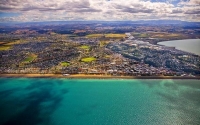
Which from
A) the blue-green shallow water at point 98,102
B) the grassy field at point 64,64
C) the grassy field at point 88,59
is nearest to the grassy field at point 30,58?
the grassy field at point 64,64

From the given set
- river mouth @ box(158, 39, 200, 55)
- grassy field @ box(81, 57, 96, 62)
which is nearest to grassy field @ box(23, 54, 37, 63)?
grassy field @ box(81, 57, 96, 62)

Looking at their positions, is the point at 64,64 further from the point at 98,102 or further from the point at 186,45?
the point at 186,45

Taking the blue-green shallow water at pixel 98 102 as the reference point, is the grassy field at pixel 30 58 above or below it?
above

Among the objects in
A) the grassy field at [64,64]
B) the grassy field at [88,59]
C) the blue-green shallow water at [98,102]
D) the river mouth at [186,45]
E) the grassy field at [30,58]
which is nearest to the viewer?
the blue-green shallow water at [98,102]

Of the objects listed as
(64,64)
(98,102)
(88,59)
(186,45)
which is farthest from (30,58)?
(186,45)

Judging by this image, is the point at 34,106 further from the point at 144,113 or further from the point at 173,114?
the point at 173,114

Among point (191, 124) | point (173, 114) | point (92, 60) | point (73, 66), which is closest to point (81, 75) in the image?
point (73, 66)

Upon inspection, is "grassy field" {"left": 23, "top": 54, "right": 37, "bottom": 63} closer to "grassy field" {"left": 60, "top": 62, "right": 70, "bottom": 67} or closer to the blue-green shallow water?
"grassy field" {"left": 60, "top": 62, "right": 70, "bottom": 67}

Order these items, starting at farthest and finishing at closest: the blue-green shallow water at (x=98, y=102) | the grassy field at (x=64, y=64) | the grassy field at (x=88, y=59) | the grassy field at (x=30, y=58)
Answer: the grassy field at (x=30, y=58)
the grassy field at (x=88, y=59)
the grassy field at (x=64, y=64)
the blue-green shallow water at (x=98, y=102)

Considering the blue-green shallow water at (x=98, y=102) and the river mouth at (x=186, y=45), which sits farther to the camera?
the river mouth at (x=186, y=45)

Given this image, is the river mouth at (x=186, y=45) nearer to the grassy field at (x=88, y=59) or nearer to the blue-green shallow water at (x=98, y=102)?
the grassy field at (x=88, y=59)
